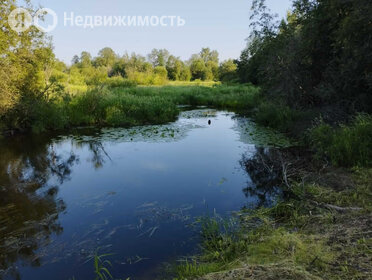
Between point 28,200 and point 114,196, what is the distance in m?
1.78

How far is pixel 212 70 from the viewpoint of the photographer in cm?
7825

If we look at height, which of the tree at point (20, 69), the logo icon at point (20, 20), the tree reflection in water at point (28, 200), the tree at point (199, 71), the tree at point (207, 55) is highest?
the tree at point (207, 55)

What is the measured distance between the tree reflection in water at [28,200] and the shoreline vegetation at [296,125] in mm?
2292

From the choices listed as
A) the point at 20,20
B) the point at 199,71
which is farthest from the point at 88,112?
the point at 199,71

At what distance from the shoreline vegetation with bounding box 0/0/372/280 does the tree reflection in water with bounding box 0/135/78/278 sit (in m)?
2.29

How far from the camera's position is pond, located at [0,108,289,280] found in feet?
12.8

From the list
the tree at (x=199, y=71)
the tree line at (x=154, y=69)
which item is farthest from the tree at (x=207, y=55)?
the tree at (x=199, y=71)

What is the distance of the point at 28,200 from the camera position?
5.86 metres

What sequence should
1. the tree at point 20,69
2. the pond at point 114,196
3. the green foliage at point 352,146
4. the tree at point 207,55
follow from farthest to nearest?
the tree at point 207,55 < the tree at point 20,69 < the green foliage at point 352,146 < the pond at point 114,196

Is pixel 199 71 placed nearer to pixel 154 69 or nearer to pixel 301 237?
pixel 154 69

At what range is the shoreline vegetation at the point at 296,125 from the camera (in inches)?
126

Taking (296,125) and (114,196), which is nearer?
(114,196)

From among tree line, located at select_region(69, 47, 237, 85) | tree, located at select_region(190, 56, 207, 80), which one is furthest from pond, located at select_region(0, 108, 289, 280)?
tree, located at select_region(190, 56, 207, 80)

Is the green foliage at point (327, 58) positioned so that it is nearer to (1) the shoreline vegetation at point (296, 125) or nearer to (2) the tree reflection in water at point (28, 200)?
(1) the shoreline vegetation at point (296, 125)
